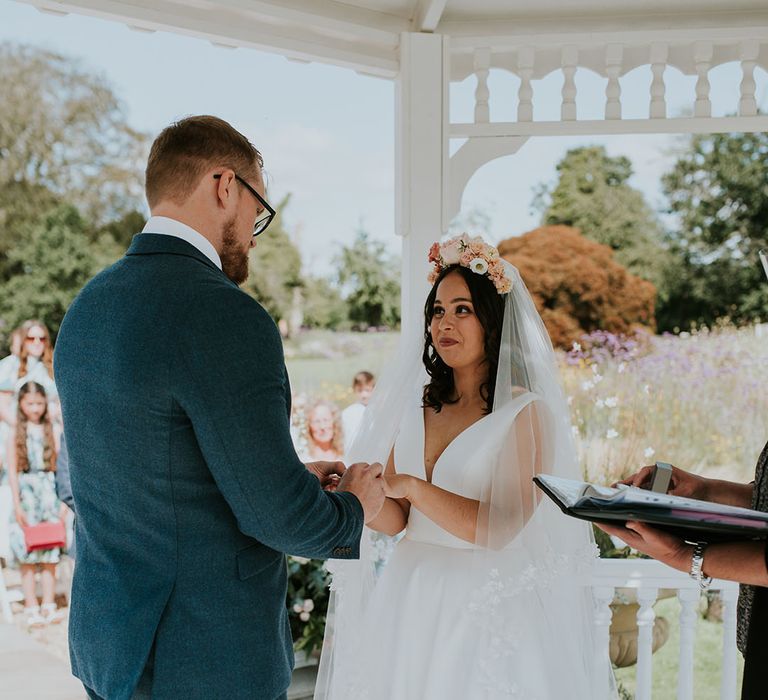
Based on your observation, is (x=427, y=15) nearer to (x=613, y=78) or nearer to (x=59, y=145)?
(x=613, y=78)

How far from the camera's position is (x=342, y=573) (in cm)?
281

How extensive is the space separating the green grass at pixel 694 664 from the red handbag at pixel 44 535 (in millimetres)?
4201

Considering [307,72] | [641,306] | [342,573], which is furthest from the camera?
[307,72]

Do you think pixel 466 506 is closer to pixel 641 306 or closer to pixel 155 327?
pixel 155 327

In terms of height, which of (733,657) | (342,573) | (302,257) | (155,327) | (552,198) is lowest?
(733,657)

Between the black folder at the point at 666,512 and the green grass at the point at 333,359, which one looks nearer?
the black folder at the point at 666,512

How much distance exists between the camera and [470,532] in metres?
2.54

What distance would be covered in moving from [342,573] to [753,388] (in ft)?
21.5

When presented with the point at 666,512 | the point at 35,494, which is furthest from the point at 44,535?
the point at 666,512

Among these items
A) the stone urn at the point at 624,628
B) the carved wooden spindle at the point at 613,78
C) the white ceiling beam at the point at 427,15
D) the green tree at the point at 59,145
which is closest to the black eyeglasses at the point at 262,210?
the white ceiling beam at the point at 427,15

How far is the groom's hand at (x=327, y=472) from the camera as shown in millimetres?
2377

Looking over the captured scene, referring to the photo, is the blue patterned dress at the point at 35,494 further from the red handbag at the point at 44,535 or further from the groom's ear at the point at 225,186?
the groom's ear at the point at 225,186

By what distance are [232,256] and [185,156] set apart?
9.1 inches

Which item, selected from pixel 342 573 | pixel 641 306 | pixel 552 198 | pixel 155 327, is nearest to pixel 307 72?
pixel 552 198
